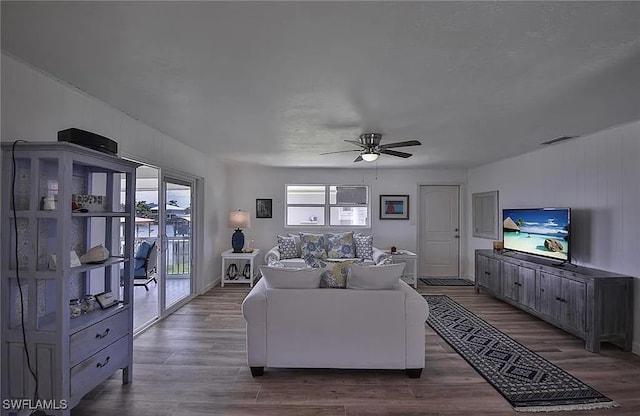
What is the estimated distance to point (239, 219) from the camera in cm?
655

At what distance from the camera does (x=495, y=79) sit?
7.66 feet

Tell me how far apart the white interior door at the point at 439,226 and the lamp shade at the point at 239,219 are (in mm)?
3587

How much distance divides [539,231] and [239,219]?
489 cm

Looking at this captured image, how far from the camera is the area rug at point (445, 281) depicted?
646 centimetres

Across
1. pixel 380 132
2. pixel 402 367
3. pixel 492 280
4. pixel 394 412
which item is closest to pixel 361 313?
pixel 402 367

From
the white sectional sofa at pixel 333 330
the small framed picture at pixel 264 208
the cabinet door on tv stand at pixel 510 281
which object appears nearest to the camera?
the white sectional sofa at pixel 333 330

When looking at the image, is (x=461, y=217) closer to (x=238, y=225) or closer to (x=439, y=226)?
(x=439, y=226)

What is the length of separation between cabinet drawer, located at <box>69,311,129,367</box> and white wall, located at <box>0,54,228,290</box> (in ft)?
4.36

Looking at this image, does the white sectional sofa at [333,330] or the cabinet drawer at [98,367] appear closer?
the cabinet drawer at [98,367]

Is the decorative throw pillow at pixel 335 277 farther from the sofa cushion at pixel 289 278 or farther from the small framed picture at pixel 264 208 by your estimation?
the small framed picture at pixel 264 208

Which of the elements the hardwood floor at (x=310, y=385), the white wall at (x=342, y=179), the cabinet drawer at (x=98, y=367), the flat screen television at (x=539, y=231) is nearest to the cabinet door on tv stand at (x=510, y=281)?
the flat screen television at (x=539, y=231)

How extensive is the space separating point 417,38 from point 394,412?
2371 mm

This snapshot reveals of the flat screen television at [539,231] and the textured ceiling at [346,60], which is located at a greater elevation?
the textured ceiling at [346,60]

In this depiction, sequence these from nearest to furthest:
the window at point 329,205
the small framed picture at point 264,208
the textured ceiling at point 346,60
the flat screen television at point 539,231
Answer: the textured ceiling at point 346,60 < the flat screen television at point 539,231 < the small framed picture at point 264,208 < the window at point 329,205
